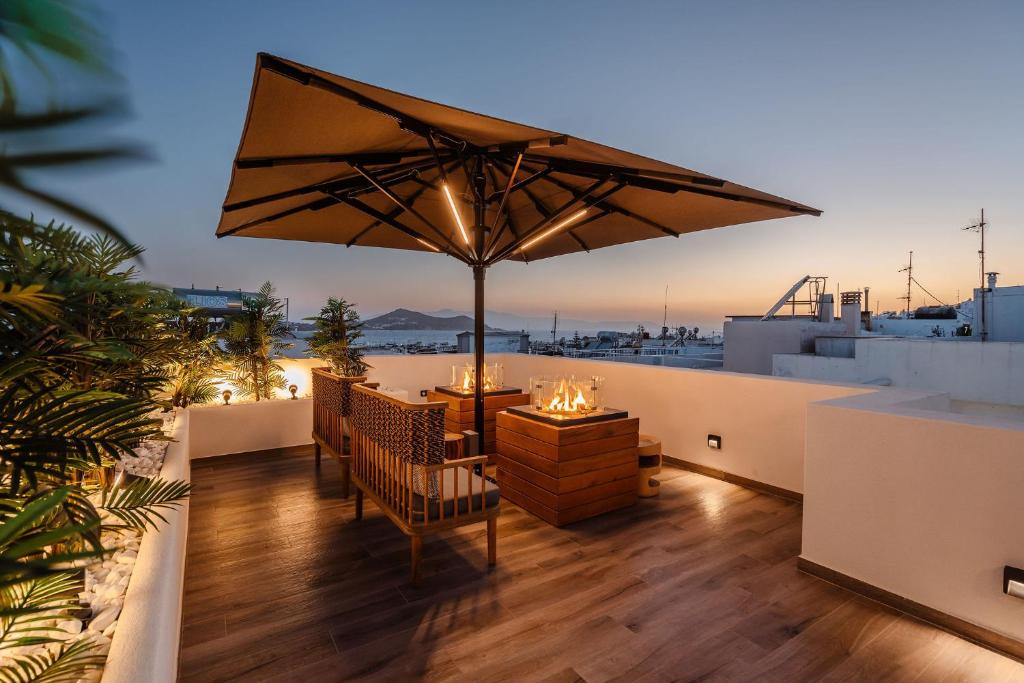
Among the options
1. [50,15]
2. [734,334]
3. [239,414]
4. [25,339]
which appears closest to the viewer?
[50,15]

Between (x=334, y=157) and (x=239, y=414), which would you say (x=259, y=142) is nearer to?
(x=334, y=157)

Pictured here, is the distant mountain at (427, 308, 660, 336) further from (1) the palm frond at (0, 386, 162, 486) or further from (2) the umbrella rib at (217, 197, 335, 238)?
(1) the palm frond at (0, 386, 162, 486)

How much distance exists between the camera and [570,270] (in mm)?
16266

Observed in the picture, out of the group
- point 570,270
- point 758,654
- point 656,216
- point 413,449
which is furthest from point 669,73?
point 570,270

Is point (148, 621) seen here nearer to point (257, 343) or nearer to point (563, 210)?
point (563, 210)

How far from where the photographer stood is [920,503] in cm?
248

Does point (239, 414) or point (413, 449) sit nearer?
point (413, 449)

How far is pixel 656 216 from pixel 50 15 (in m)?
4.12

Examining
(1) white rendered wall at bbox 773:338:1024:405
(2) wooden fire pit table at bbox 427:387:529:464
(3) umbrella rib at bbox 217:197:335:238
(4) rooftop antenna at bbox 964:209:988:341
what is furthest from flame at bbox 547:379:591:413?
(4) rooftop antenna at bbox 964:209:988:341

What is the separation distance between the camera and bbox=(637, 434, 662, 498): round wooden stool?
13.2 feet

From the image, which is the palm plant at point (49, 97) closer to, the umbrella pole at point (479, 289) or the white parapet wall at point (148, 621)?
the white parapet wall at point (148, 621)

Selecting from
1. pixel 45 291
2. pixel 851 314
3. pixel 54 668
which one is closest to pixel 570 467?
pixel 54 668

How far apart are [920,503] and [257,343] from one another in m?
5.84

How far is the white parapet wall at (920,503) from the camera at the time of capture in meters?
2.25
